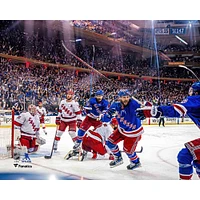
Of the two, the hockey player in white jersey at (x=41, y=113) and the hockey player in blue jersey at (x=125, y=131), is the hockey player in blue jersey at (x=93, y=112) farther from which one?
the hockey player in white jersey at (x=41, y=113)

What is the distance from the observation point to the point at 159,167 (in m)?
2.93

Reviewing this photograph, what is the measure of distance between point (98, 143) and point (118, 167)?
334 mm

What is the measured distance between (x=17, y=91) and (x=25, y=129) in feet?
1.37

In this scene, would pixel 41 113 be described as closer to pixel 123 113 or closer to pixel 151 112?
pixel 123 113

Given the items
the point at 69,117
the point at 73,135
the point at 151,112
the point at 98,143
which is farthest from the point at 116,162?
the point at 151,112

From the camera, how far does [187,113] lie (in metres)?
2.44

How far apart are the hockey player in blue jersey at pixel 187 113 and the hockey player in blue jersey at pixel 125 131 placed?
41cm

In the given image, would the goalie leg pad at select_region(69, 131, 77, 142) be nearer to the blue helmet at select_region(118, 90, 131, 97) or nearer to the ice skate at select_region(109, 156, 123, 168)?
the ice skate at select_region(109, 156, 123, 168)

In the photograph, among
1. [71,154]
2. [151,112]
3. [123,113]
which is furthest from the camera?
[71,154]

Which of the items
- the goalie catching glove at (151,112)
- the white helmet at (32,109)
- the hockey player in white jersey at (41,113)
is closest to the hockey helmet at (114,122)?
the goalie catching glove at (151,112)

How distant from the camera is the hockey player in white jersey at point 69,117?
123 inches

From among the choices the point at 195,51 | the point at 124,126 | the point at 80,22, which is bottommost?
the point at 124,126
